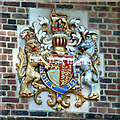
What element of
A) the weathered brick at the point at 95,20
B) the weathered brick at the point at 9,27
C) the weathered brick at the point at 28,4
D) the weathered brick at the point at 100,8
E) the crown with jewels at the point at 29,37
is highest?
the weathered brick at the point at 28,4

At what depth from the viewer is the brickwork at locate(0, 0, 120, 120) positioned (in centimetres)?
774

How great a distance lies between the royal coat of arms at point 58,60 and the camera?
7801 mm

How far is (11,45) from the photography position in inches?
310

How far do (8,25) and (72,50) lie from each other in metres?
0.90

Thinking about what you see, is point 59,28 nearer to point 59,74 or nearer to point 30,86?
point 59,74

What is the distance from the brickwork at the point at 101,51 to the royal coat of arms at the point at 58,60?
114 mm

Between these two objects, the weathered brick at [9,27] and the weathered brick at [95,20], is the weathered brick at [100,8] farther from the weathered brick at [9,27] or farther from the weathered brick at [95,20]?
the weathered brick at [9,27]

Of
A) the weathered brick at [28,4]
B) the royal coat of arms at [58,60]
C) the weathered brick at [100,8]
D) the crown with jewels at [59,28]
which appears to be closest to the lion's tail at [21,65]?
the royal coat of arms at [58,60]

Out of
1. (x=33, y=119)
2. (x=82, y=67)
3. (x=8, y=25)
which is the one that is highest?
(x=8, y=25)

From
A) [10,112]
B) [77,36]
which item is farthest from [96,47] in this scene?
[10,112]

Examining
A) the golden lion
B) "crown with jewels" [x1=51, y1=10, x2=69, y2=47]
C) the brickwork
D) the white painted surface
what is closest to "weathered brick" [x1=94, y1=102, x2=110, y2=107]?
the brickwork

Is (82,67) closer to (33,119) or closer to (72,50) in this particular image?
(72,50)

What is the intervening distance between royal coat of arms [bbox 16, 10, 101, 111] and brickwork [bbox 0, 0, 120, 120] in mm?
114

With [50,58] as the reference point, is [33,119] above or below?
below
